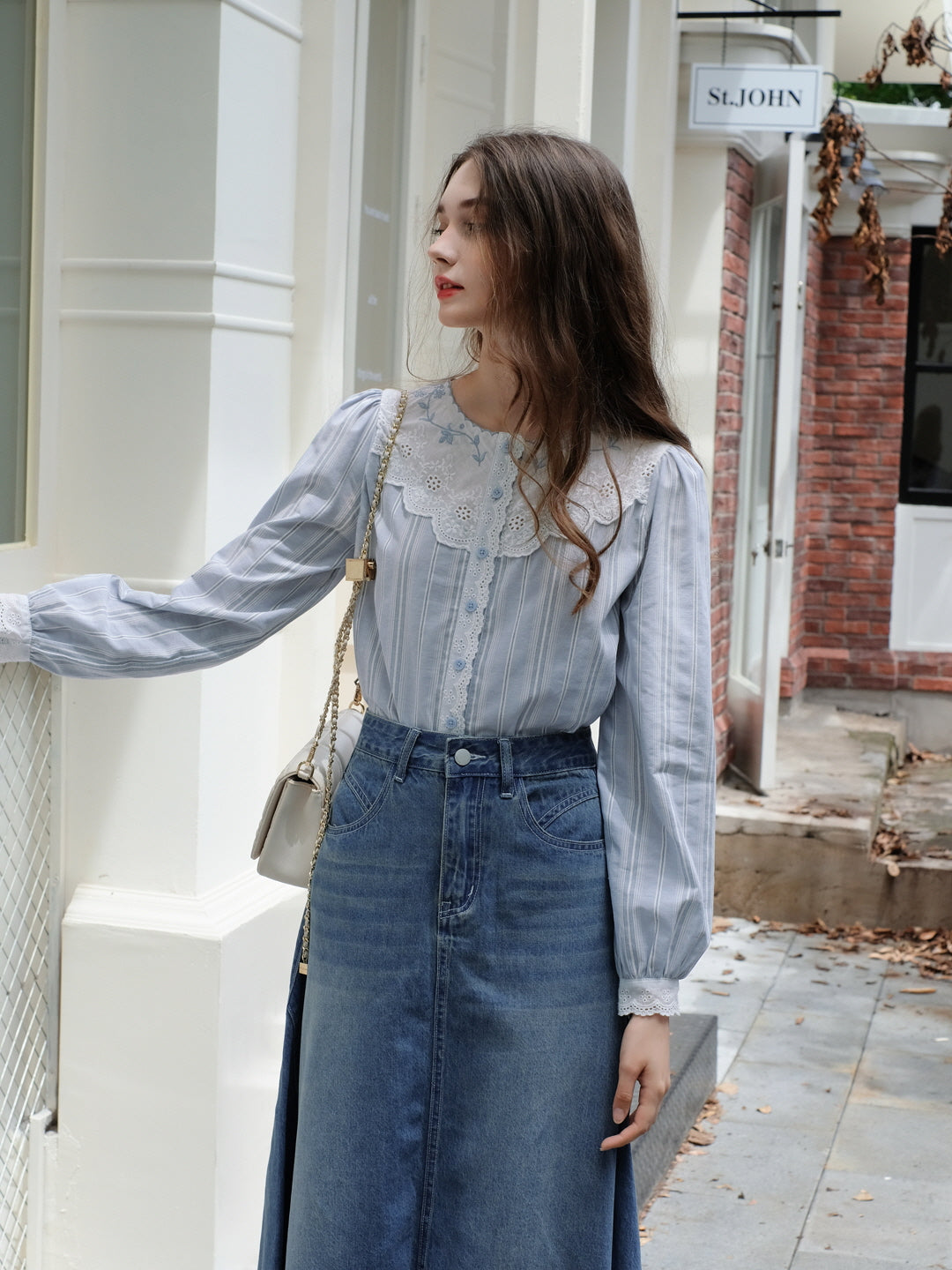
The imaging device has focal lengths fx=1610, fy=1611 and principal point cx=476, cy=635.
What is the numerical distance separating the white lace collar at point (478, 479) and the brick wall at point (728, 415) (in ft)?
18.2

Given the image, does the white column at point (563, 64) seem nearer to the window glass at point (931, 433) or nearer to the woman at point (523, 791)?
the woman at point (523, 791)

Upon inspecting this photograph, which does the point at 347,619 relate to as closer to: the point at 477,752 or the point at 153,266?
the point at 477,752

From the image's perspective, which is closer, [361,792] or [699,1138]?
[361,792]

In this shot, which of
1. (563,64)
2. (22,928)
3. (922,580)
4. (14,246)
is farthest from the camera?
(922,580)

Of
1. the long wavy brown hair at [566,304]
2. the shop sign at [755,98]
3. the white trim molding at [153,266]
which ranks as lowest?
the long wavy brown hair at [566,304]

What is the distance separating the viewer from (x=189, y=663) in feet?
6.69

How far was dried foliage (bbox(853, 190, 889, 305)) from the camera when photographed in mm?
8055

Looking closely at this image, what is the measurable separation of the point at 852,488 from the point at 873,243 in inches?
119

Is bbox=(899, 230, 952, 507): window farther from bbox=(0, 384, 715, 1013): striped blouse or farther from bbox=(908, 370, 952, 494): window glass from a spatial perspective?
bbox=(0, 384, 715, 1013): striped blouse

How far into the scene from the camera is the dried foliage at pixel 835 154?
8.00 m

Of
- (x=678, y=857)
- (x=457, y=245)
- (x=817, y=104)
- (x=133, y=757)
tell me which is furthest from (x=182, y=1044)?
(x=817, y=104)

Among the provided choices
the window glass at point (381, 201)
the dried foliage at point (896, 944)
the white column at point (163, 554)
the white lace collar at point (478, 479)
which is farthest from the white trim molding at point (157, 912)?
the dried foliage at point (896, 944)

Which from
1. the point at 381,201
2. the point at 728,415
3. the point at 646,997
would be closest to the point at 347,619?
the point at 646,997

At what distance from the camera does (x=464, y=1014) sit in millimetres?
1888
